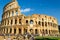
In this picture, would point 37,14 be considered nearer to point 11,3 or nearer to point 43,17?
point 43,17

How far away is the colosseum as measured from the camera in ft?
167

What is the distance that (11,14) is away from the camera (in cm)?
5400

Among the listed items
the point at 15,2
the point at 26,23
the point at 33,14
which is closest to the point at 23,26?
the point at 26,23

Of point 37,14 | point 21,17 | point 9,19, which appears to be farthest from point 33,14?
point 9,19

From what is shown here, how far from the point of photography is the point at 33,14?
2126 inches

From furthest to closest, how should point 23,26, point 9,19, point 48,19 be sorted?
1. point 48,19
2. point 9,19
3. point 23,26

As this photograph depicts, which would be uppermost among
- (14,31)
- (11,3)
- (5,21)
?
(11,3)

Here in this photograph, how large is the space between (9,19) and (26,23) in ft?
22.5

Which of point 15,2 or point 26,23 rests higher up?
point 15,2

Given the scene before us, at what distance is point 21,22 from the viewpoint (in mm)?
51281

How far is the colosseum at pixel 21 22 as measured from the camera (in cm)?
5084

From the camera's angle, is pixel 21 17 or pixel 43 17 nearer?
A: pixel 21 17

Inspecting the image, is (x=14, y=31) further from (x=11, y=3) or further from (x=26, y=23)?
(x=11, y=3)

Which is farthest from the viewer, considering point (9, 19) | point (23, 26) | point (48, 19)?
point (48, 19)
